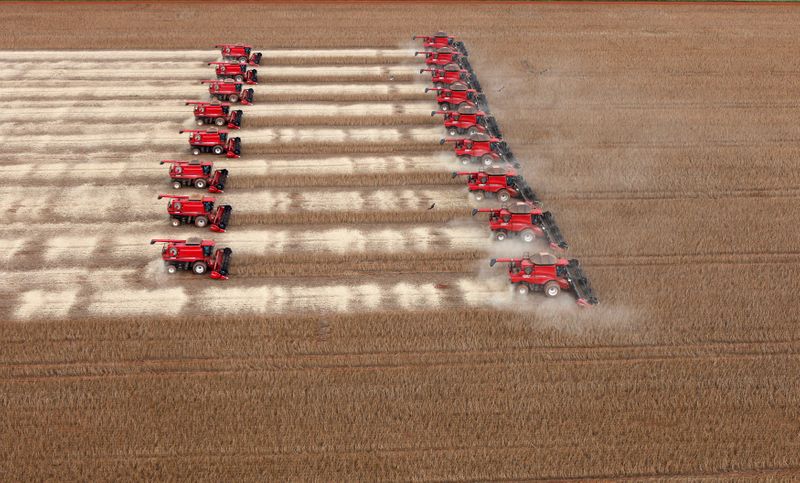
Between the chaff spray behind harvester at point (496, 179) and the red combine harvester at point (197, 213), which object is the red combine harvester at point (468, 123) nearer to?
the chaff spray behind harvester at point (496, 179)

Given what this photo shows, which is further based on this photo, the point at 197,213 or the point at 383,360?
the point at 197,213

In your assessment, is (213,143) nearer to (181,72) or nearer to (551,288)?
(181,72)

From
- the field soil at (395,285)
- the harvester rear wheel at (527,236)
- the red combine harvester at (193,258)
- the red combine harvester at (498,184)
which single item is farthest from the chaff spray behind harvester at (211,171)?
the harvester rear wheel at (527,236)

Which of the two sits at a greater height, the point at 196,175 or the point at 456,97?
the point at 456,97

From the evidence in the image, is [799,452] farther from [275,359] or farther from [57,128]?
[57,128]

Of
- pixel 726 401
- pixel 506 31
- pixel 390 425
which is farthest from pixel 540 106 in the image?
pixel 390 425

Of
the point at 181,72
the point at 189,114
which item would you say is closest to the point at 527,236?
the point at 189,114
